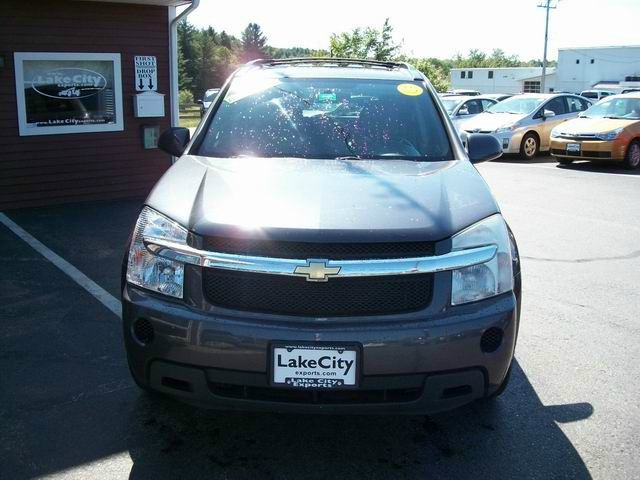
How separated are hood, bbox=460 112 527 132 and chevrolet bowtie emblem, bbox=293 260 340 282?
45.9 feet

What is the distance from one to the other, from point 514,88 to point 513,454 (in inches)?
3211

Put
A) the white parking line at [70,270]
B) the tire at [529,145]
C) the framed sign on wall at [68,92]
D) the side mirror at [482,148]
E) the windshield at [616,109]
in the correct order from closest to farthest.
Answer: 1. the side mirror at [482,148]
2. the white parking line at [70,270]
3. the framed sign on wall at [68,92]
4. the windshield at [616,109]
5. the tire at [529,145]

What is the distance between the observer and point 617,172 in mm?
13742

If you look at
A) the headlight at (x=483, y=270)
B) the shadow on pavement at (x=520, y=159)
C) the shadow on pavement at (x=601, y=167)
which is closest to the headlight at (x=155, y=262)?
the headlight at (x=483, y=270)

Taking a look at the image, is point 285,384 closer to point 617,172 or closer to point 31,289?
point 31,289

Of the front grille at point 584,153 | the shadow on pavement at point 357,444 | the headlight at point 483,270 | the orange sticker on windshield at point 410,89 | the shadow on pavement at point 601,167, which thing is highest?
the orange sticker on windshield at point 410,89

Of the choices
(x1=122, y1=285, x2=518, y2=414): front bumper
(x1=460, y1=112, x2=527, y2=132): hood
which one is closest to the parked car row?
(x1=460, y1=112, x2=527, y2=132): hood

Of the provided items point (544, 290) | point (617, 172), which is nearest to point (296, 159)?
point (544, 290)

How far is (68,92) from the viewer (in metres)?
9.23

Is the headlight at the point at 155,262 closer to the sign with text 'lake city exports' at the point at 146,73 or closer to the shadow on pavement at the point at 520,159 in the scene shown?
the sign with text 'lake city exports' at the point at 146,73

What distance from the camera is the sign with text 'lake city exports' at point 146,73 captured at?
977cm

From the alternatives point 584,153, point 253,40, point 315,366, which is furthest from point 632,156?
point 253,40

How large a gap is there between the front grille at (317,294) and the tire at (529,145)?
46.8ft

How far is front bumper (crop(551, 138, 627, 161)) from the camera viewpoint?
13695mm
